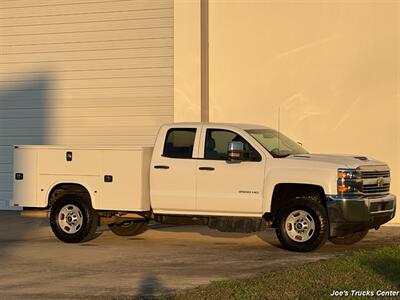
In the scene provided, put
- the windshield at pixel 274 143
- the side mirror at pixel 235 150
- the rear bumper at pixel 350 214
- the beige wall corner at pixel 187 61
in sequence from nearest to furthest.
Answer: the rear bumper at pixel 350 214 < the side mirror at pixel 235 150 < the windshield at pixel 274 143 < the beige wall corner at pixel 187 61

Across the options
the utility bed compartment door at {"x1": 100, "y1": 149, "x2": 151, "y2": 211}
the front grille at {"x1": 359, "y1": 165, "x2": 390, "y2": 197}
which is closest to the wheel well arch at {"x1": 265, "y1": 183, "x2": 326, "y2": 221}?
the front grille at {"x1": 359, "y1": 165, "x2": 390, "y2": 197}

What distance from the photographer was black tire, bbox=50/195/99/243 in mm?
14828

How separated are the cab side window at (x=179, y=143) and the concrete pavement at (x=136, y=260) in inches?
61.2

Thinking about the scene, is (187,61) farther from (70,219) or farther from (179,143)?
(70,219)

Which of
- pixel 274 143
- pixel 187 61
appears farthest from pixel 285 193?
pixel 187 61

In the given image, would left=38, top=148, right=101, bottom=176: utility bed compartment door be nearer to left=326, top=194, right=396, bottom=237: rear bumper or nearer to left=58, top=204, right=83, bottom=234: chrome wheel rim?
left=58, top=204, right=83, bottom=234: chrome wheel rim

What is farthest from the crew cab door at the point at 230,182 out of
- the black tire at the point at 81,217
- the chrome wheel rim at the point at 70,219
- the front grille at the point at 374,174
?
the chrome wheel rim at the point at 70,219

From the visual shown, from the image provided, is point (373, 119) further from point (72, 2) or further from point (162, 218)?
point (72, 2)

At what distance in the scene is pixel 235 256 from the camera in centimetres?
1320

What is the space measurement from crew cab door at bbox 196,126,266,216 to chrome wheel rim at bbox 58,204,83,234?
227cm

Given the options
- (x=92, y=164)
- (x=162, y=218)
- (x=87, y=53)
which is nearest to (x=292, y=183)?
(x=162, y=218)

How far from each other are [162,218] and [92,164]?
4.91 ft

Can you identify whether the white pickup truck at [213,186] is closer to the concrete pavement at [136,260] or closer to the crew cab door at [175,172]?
the crew cab door at [175,172]

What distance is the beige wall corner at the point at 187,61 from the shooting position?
19.6 metres
